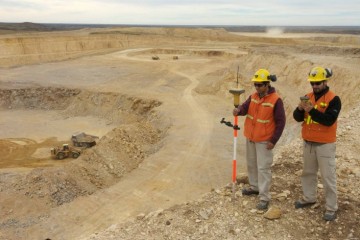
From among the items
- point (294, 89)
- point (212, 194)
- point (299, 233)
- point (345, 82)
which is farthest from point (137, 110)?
point (299, 233)

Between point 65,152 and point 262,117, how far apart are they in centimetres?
1170

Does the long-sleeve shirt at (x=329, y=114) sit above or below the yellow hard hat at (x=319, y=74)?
below

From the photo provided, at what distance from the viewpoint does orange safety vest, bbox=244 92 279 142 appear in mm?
5902

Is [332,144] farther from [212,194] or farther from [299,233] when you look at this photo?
[212,194]

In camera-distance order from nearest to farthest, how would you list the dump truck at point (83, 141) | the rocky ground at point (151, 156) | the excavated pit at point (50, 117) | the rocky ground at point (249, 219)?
the rocky ground at point (249, 219)
the rocky ground at point (151, 156)
the dump truck at point (83, 141)
the excavated pit at point (50, 117)

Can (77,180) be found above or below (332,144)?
below

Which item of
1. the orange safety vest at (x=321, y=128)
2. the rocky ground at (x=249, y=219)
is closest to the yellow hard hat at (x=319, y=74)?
the orange safety vest at (x=321, y=128)

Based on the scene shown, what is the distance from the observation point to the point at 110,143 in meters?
14.5

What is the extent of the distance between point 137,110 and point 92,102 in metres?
3.95

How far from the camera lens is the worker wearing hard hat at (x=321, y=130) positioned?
533 centimetres

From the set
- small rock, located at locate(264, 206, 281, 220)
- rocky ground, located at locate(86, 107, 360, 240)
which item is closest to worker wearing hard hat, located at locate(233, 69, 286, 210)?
small rock, located at locate(264, 206, 281, 220)

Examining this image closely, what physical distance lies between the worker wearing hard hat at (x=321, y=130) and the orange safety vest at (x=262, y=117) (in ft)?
1.36

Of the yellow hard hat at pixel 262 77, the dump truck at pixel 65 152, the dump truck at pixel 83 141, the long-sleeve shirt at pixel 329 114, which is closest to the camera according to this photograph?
the long-sleeve shirt at pixel 329 114

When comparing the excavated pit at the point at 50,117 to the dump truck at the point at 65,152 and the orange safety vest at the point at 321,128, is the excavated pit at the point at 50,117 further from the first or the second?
the orange safety vest at the point at 321,128
